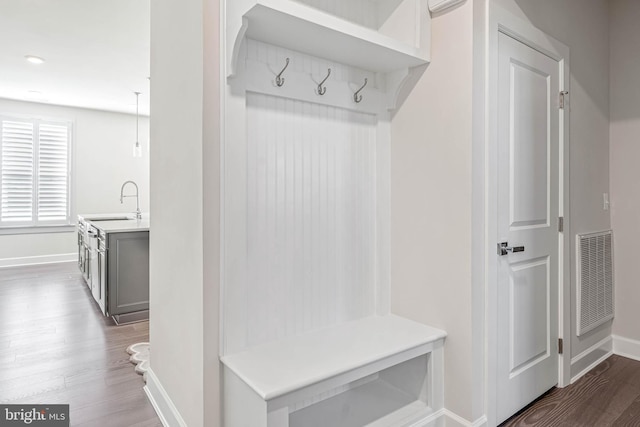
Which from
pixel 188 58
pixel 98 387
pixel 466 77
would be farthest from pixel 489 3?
pixel 98 387

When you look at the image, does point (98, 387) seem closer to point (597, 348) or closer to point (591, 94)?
point (597, 348)

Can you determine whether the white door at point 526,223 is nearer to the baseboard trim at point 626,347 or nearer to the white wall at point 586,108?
the white wall at point 586,108

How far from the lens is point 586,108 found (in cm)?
259

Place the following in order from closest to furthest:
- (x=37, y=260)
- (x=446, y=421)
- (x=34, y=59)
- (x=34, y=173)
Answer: (x=446, y=421)
(x=34, y=59)
(x=34, y=173)
(x=37, y=260)

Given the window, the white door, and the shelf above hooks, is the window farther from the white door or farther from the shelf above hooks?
the white door

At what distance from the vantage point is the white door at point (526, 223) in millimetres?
1954

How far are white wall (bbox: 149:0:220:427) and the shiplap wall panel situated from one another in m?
0.20

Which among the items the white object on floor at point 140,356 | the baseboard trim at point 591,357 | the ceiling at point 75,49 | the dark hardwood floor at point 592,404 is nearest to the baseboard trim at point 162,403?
the white object on floor at point 140,356

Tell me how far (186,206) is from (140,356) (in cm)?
175

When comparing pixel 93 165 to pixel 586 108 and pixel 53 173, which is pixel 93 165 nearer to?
Result: pixel 53 173

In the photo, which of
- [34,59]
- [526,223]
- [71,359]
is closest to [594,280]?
[526,223]

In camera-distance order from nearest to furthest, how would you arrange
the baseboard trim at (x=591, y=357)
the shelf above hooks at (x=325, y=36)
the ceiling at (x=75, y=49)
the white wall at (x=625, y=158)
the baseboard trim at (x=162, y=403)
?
1. the shelf above hooks at (x=325, y=36)
2. the baseboard trim at (x=162, y=403)
3. the baseboard trim at (x=591, y=357)
4. the white wall at (x=625, y=158)
5. the ceiling at (x=75, y=49)

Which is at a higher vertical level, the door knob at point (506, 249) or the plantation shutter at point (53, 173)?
the plantation shutter at point (53, 173)

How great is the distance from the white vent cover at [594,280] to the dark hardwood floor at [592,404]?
322 millimetres
